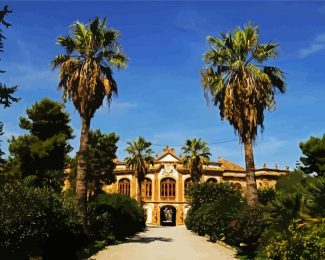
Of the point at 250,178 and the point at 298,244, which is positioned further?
the point at 250,178

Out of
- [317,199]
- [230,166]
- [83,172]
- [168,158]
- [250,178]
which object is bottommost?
[317,199]

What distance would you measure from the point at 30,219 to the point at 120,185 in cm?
5650

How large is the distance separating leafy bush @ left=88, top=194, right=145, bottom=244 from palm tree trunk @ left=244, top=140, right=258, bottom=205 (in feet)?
27.1

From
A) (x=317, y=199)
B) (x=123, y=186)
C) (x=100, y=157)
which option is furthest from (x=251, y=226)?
(x=123, y=186)

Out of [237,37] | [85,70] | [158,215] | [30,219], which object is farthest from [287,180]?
[158,215]

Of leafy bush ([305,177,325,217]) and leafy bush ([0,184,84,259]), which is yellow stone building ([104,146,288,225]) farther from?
leafy bush ([305,177,325,217])

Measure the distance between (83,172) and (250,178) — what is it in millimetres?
8989

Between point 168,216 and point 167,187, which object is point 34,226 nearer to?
point 167,187

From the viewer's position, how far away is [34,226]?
13.6m

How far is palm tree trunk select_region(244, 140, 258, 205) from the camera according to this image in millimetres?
21500

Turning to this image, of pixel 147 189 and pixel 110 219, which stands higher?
pixel 147 189

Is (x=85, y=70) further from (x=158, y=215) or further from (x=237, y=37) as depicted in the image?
(x=158, y=215)

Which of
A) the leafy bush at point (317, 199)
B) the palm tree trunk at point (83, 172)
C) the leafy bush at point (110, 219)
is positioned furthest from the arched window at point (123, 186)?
the leafy bush at point (317, 199)

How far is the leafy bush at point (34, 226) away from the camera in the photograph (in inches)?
497
